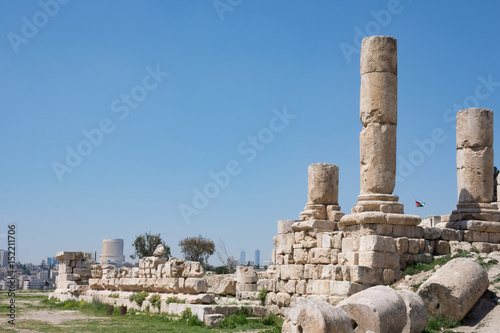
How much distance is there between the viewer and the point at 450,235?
1513cm

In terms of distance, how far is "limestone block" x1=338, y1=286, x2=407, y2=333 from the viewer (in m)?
9.51

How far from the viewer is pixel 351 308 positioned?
32.2 feet

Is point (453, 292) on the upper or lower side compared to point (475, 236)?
lower

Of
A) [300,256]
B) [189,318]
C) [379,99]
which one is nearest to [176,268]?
[189,318]

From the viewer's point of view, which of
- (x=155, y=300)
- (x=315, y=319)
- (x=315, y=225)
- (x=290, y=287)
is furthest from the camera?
(x=155, y=300)

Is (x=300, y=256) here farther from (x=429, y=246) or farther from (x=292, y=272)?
(x=429, y=246)

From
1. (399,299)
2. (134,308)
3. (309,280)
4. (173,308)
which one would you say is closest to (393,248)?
(309,280)

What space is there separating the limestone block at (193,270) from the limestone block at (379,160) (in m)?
5.12

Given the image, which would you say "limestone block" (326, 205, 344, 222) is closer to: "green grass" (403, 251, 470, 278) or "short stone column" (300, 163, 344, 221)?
"short stone column" (300, 163, 344, 221)

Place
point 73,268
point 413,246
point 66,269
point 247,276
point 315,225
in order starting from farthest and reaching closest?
point 73,268, point 66,269, point 247,276, point 315,225, point 413,246

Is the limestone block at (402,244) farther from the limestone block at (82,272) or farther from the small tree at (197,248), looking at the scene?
the small tree at (197,248)

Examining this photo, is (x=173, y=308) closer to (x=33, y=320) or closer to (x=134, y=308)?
(x=134, y=308)

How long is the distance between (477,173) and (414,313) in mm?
7075

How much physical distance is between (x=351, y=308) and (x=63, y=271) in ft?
64.3
